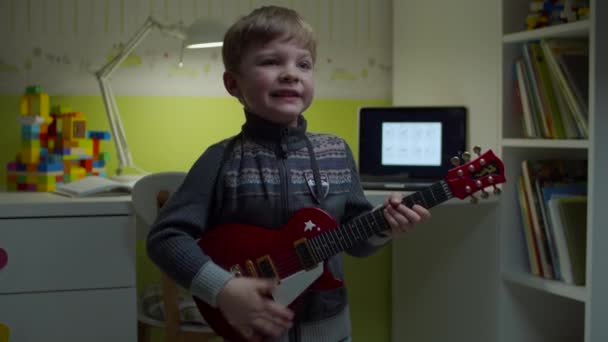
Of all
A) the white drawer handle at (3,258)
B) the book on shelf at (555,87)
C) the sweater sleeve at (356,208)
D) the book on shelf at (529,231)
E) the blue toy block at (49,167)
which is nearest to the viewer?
the sweater sleeve at (356,208)

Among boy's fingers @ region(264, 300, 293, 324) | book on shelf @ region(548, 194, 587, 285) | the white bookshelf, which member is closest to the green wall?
the white bookshelf

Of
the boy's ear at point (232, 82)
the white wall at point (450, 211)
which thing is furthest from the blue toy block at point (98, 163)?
the white wall at point (450, 211)

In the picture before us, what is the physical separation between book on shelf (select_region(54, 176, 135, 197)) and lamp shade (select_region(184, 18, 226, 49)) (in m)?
0.47

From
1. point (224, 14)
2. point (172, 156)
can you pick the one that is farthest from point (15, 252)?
point (224, 14)

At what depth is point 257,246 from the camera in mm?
1214

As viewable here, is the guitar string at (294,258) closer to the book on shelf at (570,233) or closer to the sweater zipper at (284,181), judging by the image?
the sweater zipper at (284,181)

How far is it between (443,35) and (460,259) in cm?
69

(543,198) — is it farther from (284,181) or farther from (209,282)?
(209,282)

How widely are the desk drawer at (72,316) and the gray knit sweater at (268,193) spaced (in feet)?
1.67

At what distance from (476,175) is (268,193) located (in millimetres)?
353

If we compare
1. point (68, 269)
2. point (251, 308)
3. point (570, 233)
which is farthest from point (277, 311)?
point (570, 233)

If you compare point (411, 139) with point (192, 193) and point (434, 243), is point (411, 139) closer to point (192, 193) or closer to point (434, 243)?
point (434, 243)

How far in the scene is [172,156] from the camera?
2250 millimetres

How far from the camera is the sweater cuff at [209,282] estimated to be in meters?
1.08
